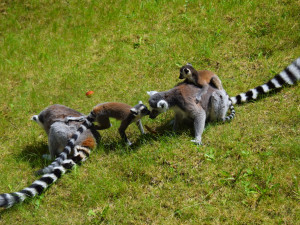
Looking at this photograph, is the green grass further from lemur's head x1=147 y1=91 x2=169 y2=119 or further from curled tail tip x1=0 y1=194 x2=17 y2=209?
lemur's head x1=147 y1=91 x2=169 y2=119

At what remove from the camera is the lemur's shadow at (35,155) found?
5215 millimetres

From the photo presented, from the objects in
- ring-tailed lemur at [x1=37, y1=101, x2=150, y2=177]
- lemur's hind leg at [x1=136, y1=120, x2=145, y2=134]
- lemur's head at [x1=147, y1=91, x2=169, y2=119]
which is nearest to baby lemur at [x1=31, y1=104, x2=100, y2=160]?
ring-tailed lemur at [x1=37, y1=101, x2=150, y2=177]

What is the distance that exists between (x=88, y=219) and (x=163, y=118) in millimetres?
2255

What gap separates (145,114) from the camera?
5094mm

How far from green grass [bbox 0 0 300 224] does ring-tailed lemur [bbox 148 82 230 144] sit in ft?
0.78

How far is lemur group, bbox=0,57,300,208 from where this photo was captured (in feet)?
15.7

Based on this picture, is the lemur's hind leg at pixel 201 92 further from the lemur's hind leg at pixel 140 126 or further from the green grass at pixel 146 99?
the lemur's hind leg at pixel 140 126

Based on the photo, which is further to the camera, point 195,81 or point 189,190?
point 195,81

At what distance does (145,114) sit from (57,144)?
1453 mm

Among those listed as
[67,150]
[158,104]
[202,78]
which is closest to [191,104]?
[158,104]

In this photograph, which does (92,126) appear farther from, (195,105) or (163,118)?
(195,105)

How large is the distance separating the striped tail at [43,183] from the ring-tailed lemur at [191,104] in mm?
1249

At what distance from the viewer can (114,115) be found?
5293 mm

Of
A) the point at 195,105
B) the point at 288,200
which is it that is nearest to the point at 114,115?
the point at 195,105
